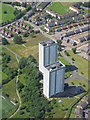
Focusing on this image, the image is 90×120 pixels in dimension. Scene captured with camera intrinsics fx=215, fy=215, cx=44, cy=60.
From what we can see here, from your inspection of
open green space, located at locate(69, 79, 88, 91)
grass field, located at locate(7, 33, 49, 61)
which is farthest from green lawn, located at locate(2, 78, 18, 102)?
open green space, located at locate(69, 79, 88, 91)

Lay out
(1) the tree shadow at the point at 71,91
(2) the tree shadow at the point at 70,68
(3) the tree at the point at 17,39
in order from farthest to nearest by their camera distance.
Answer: (3) the tree at the point at 17,39 → (2) the tree shadow at the point at 70,68 → (1) the tree shadow at the point at 71,91

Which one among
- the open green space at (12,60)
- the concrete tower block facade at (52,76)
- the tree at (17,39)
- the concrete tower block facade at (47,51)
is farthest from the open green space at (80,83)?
the tree at (17,39)

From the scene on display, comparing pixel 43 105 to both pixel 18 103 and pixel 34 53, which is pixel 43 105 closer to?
pixel 18 103

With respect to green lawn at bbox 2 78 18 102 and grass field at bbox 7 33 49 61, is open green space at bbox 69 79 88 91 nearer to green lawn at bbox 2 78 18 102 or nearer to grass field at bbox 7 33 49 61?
green lawn at bbox 2 78 18 102

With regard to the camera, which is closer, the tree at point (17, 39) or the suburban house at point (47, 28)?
the tree at point (17, 39)

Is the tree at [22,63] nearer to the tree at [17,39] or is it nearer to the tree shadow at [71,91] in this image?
the tree at [17,39]

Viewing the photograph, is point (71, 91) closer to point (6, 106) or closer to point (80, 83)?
point (80, 83)

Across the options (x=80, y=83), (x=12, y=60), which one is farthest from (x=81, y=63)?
(x=12, y=60)
